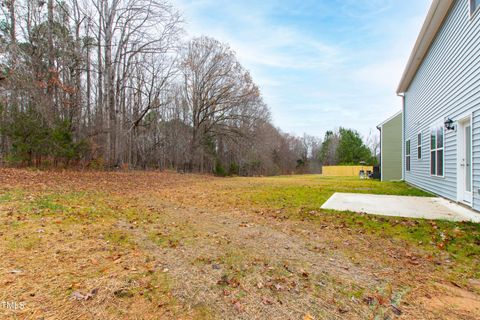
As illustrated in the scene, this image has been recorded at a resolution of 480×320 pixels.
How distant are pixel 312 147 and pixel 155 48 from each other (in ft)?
119

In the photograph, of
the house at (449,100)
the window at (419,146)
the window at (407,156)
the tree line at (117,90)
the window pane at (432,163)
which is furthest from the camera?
the window at (407,156)

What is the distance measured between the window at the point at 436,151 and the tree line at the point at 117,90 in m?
13.1

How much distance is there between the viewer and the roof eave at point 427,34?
20.0ft

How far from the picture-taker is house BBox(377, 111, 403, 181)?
48.9 feet

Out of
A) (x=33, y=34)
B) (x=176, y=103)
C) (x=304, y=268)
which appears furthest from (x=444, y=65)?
(x=176, y=103)

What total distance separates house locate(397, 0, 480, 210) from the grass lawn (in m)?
2.21

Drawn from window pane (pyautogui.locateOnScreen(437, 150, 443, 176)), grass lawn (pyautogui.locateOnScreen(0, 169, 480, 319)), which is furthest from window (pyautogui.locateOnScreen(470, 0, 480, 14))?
grass lawn (pyautogui.locateOnScreen(0, 169, 480, 319))

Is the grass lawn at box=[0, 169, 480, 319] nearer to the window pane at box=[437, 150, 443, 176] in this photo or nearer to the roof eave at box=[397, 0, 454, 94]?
the window pane at box=[437, 150, 443, 176]

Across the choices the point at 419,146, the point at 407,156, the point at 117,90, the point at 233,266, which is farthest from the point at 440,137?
the point at 117,90

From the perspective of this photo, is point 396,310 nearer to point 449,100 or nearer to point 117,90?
point 449,100

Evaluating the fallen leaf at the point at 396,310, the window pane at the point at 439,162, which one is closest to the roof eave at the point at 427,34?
the window pane at the point at 439,162

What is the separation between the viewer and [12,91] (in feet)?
30.1

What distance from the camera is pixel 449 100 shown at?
630cm

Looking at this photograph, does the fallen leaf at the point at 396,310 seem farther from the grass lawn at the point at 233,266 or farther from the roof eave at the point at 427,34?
the roof eave at the point at 427,34
